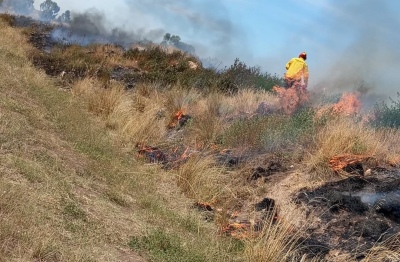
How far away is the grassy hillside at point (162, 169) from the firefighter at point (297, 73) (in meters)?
1.07

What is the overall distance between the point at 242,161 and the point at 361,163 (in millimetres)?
1774

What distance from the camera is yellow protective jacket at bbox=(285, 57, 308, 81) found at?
42.5 ft

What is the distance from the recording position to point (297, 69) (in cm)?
1293

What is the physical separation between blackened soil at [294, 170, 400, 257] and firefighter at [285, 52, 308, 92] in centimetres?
650

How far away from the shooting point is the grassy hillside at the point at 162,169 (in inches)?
154

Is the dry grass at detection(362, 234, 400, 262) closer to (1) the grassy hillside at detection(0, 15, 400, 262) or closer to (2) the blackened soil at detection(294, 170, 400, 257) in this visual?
(1) the grassy hillside at detection(0, 15, 400, 262)

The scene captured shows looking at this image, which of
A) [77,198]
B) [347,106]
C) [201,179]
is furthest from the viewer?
[347,106]

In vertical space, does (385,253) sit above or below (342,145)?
below

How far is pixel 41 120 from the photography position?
6.96m

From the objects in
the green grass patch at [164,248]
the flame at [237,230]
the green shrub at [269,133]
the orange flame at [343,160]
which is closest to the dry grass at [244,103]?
the green shrub at [269,133]

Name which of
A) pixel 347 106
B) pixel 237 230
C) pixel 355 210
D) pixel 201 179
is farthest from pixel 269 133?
pixel 347 106

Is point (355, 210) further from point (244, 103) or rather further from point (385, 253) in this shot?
point (244, 103)

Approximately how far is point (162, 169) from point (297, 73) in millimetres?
6788

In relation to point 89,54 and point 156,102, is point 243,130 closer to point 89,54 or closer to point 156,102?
point 156,102
